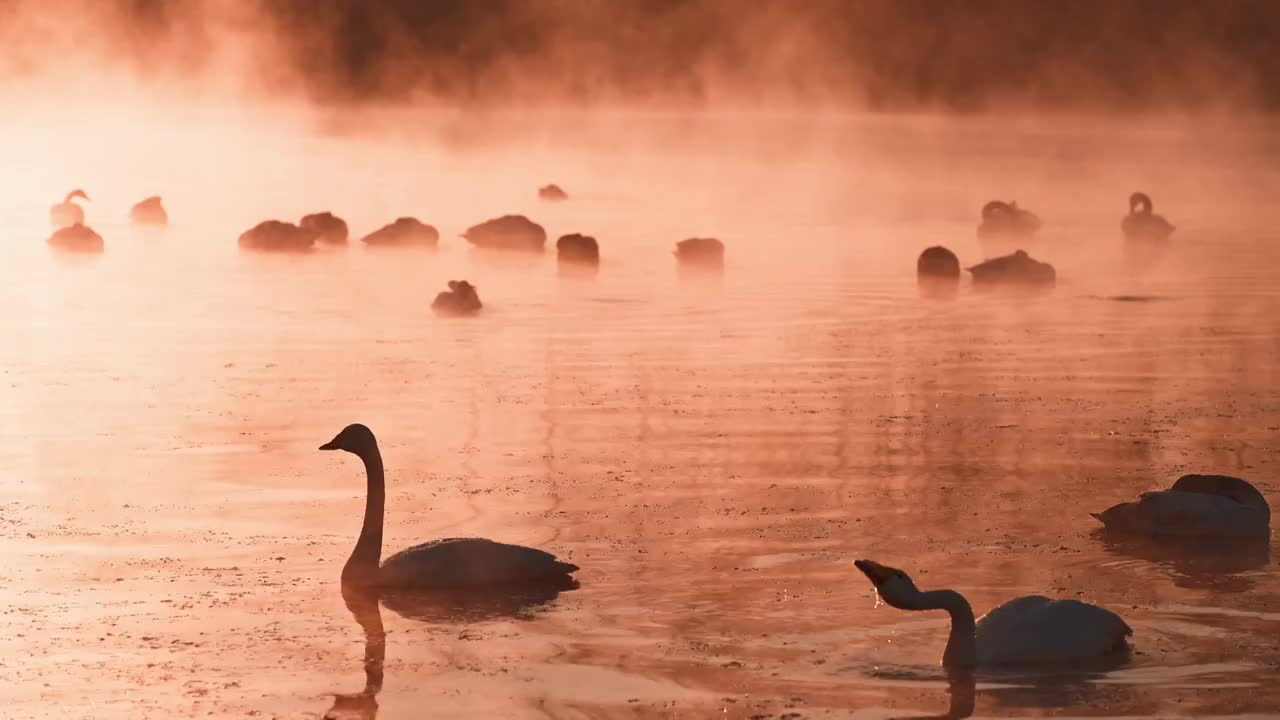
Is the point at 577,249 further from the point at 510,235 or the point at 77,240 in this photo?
the point at 77,240

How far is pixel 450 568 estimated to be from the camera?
1336cm

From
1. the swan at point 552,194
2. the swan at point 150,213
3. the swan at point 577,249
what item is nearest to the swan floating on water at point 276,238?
the swan at point 577,249

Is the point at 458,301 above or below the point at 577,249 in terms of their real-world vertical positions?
below

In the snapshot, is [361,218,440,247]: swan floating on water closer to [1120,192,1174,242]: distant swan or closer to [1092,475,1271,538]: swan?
[1120,192,1174,242]: distant swan

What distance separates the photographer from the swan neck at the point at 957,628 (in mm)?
11531

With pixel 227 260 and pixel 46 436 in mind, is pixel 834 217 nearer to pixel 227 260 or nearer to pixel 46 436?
pixel 227 260

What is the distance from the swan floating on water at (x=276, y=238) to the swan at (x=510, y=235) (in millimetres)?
2906

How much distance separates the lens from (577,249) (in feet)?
118

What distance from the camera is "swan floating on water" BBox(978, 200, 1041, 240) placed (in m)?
42.1

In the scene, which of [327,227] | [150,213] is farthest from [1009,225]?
[150,213]

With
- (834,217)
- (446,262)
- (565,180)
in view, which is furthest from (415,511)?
(565,180)

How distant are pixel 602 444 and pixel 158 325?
428 inches

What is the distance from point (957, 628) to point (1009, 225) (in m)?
31.3

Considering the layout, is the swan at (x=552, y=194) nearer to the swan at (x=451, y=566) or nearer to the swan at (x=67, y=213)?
the swan at (x=67, y=213)
